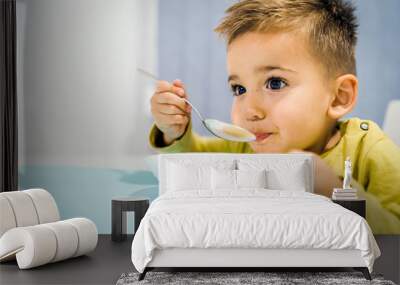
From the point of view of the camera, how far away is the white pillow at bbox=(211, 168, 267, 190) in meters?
6.04

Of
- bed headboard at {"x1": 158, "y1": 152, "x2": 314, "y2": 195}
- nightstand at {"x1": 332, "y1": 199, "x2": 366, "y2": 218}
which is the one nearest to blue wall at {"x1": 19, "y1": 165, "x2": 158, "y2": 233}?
bed headboard at {"x1": 158, "y1": 152, "x2": 314, "y2": 195}

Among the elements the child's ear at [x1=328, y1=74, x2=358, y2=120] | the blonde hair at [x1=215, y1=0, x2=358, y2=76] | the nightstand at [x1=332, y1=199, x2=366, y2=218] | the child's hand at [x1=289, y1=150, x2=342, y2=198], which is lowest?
the nightstand at [x1=332, y1=199, x2=366, y2=218]

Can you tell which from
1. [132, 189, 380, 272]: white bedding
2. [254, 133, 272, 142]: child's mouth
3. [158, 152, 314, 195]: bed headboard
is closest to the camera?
[132, 189, 380, 272]: white bedding

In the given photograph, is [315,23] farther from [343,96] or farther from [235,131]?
[235,131]

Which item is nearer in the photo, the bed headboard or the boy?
the bed headboard

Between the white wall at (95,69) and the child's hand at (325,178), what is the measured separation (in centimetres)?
182

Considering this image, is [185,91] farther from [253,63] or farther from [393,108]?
[393,108]

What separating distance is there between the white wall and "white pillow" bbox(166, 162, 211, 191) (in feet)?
2.61

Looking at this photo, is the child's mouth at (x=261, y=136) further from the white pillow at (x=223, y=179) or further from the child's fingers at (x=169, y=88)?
the child's fingers at (x=169, y=88)

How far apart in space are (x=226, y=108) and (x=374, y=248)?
8.82ft

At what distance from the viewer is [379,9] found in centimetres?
683

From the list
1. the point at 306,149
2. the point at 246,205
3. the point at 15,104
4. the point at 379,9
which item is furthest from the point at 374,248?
the point at 15,104

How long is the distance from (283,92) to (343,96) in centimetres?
67

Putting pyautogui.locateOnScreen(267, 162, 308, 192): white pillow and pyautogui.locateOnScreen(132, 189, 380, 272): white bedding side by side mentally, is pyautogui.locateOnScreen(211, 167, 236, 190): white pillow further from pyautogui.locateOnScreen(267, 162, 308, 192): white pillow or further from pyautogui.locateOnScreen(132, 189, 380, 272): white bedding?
pyautogui.locateOnScreen(132, 189, 380, 272): white bedding
